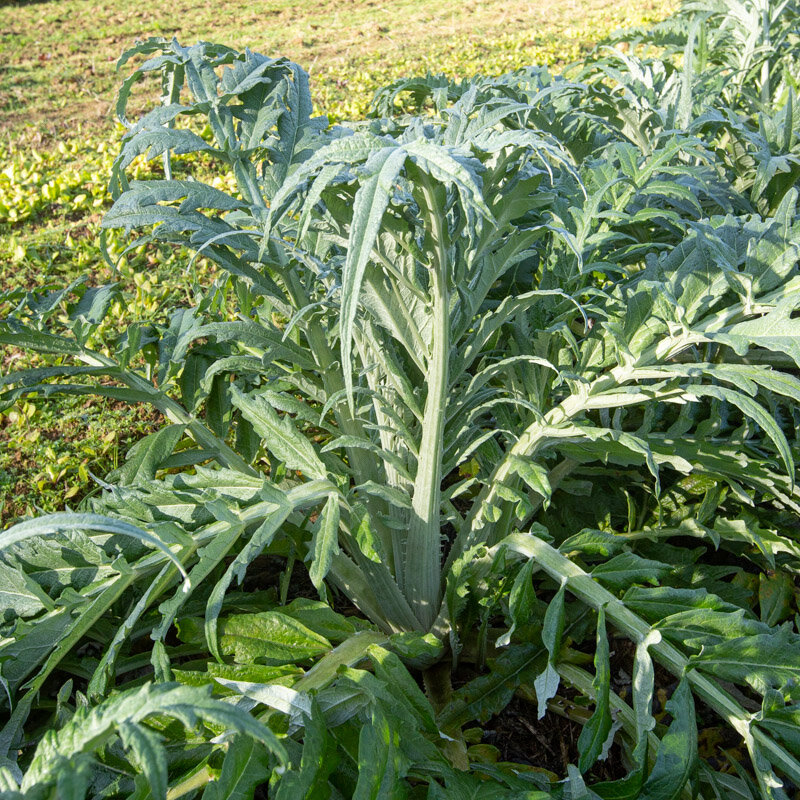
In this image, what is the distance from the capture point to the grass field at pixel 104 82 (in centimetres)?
246

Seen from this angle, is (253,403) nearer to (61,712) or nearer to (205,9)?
(61,712)

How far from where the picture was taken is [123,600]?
60.2 inches

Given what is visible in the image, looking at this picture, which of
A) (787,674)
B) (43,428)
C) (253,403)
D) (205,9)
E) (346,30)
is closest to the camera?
(787,674)

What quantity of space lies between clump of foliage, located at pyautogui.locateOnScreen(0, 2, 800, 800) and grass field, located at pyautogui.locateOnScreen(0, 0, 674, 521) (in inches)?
33.7

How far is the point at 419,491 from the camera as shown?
4.62 feet

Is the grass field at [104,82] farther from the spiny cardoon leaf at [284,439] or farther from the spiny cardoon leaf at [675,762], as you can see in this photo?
the spiny cardoon leaf at [675,762]

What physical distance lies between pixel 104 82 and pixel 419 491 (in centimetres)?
526

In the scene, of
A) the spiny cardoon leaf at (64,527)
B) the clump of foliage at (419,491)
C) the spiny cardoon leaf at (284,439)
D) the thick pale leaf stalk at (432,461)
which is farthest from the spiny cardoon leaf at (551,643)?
the spiny cardoon leaf at (64,527)

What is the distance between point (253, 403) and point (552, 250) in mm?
689

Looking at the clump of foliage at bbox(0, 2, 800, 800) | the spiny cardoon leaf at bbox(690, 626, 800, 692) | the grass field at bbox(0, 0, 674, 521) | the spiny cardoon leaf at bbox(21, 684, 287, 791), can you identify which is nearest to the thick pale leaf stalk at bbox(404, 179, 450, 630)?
the clump of foliage at bbox(0, 2, 800, 800)

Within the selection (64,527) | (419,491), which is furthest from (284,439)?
(64,527)

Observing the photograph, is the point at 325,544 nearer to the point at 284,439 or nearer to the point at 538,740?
the point at 284,439

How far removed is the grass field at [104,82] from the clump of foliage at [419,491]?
85cm

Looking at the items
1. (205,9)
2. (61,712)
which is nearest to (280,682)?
(61,712)
